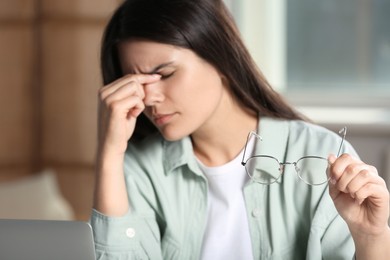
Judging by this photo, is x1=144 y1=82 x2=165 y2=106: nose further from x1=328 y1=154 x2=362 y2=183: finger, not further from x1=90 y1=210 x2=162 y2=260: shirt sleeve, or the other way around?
x1=328 y1=154 x2=362 y2=183: finger

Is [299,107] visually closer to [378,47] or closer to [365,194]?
[378,47]

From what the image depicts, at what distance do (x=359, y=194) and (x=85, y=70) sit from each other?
1752 millimetres

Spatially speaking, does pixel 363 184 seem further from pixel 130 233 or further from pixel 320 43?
pixel 320 43

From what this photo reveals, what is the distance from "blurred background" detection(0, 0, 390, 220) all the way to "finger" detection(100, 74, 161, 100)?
1.25 meters

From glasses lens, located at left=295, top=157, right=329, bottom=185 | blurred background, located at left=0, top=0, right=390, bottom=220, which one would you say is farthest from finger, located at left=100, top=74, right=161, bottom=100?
blurred background, located at left=0, top=0, right=390, bottom=220

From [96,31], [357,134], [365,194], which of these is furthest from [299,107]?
[365,194]

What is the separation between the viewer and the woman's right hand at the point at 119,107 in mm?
1590

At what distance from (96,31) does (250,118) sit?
4.19ft

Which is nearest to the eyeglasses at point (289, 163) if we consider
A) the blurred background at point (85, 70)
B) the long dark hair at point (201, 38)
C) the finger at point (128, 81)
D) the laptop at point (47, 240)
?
the long dark hair at point (201, 38)

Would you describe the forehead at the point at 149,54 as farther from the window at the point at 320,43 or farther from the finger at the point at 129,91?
the window at the point at 320,43

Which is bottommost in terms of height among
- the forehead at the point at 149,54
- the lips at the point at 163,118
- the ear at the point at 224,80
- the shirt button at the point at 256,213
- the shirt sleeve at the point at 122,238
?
the shirt sleeve at the point at 122,238

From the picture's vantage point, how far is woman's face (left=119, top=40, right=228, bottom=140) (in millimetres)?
1594

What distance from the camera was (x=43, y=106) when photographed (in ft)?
9.79

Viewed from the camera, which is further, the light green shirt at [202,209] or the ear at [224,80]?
the ear at [224,80]
